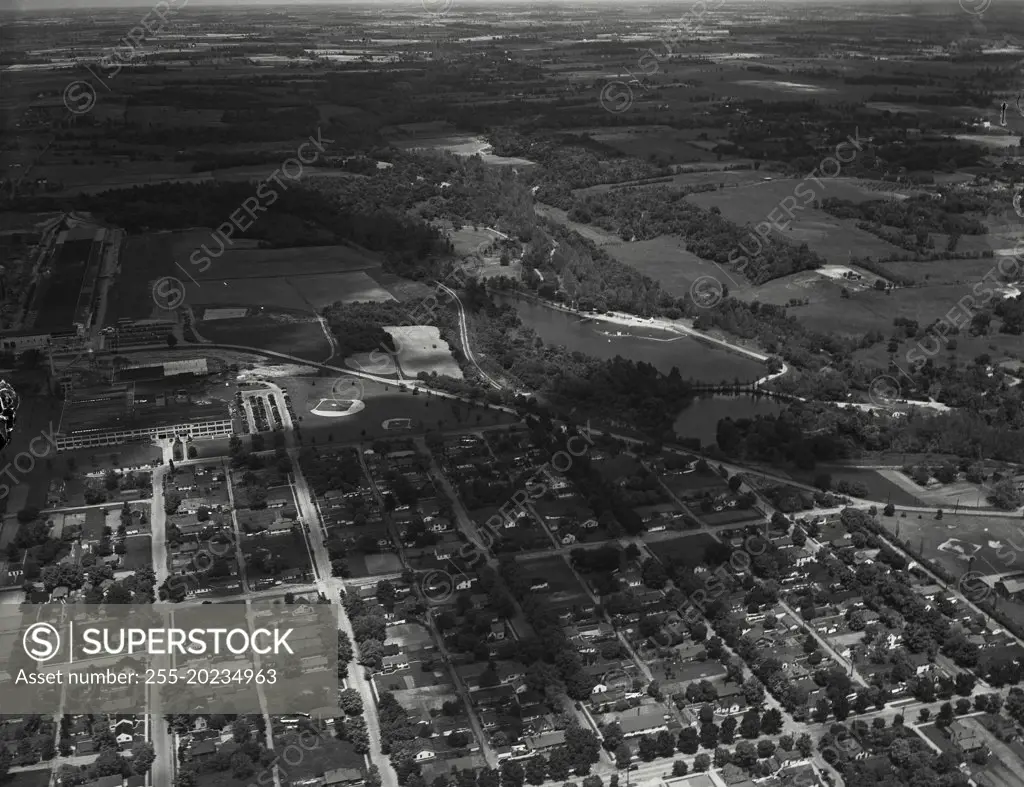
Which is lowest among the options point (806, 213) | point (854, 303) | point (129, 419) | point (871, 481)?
point (806, 213)

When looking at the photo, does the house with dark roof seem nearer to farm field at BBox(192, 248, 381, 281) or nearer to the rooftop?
the rooftop

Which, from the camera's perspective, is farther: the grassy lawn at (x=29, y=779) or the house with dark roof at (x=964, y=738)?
the house with dark roof at (x=964, y=738)

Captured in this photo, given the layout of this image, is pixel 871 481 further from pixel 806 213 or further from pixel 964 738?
pixel 806 213

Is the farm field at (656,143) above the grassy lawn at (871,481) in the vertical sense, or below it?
below

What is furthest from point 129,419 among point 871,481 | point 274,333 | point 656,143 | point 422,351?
point 656,143

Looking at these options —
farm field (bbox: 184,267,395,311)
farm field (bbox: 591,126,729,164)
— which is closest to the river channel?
farm field (bbox: 184,267,395,311)

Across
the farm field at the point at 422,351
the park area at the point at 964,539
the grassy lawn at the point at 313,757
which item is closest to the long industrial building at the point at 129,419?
the farm field at the point at 422,351

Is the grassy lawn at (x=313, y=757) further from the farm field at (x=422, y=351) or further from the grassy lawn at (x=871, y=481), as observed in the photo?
Result: the farm field at (x=422, y=351)

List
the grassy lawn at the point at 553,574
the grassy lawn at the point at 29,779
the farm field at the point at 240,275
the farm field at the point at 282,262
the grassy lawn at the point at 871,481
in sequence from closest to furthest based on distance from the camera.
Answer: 1. the grassy lawn at the point at 29,779
2. the grassy lawn at the point at 553,574
3. the grassy lawn at the point at 871,481
4. the farm field at the point at 240,275
5. the farm field at the point at 282,262
